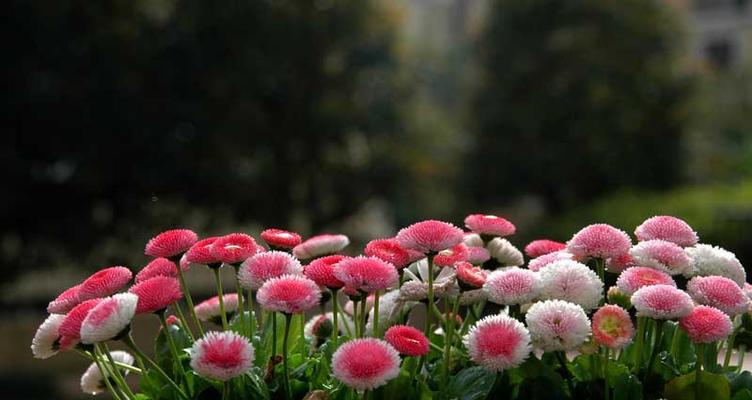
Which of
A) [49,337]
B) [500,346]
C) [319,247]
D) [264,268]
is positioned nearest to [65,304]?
[49,337]

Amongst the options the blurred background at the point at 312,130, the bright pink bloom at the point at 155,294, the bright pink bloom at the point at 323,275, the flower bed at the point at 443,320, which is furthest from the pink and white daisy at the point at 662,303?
the blurred background at the point at 312,130

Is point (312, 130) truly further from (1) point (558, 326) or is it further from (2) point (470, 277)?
(1) point (558, 326)

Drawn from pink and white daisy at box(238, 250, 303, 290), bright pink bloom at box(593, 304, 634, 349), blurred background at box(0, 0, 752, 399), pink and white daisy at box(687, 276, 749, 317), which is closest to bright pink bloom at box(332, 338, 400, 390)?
pink and white daisy at box(238, 250, 303, 290)

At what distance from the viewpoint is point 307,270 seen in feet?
4.78

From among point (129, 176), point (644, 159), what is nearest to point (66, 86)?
point (129, 176)

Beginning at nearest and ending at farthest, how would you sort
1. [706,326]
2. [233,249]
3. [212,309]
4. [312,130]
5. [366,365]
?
[366,365] → [706,326] → [233,249] → [212,309] → [312,130]

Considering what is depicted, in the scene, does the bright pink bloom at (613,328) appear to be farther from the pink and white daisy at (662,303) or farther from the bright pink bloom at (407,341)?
the bright pink bloom at (407,341)

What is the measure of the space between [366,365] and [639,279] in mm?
455

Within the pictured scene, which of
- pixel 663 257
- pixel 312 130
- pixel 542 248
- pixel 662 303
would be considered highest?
pixel 312 130

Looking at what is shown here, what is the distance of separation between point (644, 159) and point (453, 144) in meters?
2.30

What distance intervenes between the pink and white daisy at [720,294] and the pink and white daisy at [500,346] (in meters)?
0.33

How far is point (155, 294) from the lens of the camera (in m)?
1.37

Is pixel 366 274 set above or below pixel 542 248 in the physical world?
below

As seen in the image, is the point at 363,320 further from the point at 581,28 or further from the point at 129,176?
the point at 581,28
